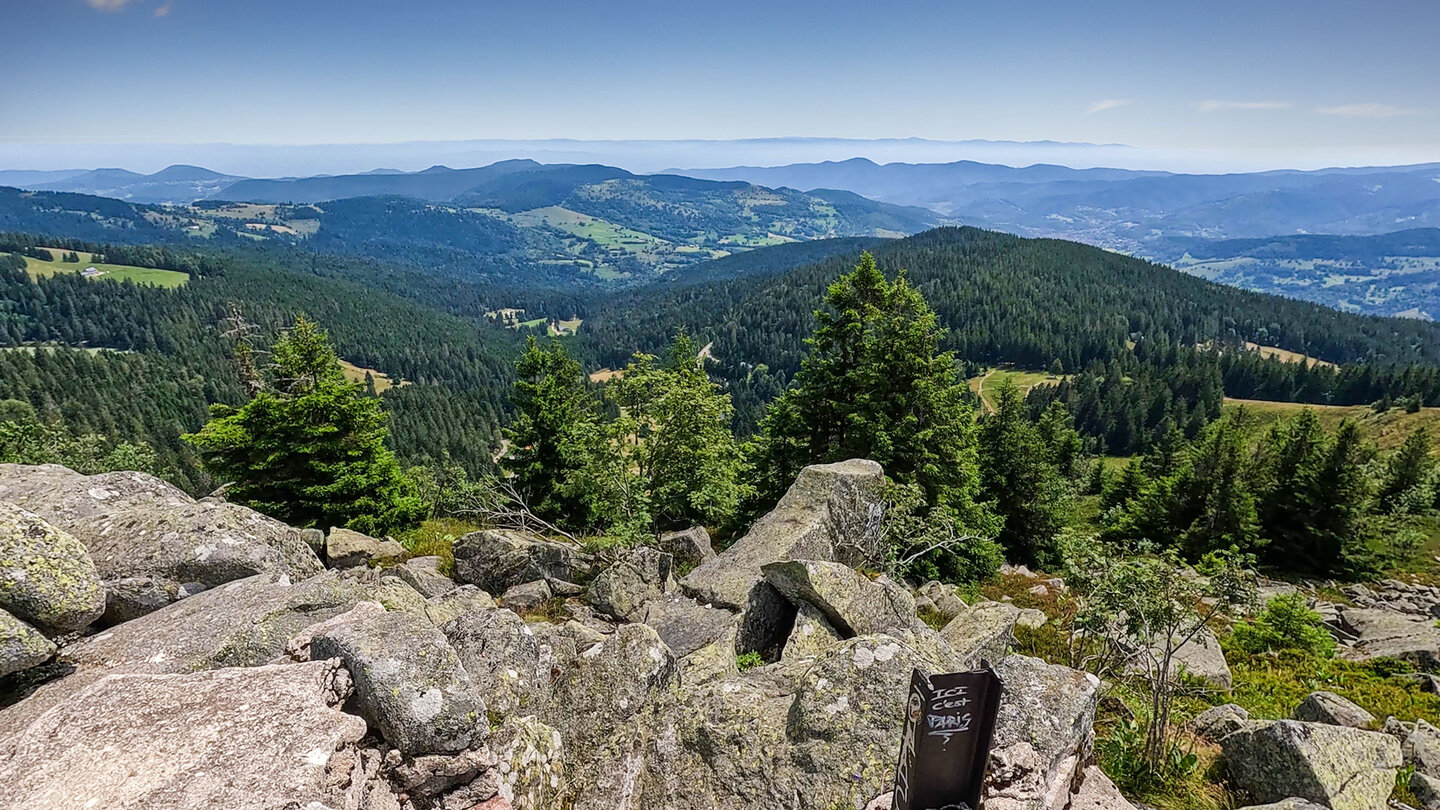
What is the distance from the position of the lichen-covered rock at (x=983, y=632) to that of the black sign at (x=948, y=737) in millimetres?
7624

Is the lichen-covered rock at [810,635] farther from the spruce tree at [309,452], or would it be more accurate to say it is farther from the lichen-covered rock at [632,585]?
the spruce tree at [309,452]

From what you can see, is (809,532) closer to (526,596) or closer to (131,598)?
(526,596)

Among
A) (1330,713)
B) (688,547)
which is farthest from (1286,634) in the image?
(688,547)

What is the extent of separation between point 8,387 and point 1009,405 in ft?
742

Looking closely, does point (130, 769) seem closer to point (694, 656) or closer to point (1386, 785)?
point (694, 656)

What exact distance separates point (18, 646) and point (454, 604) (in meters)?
7.51

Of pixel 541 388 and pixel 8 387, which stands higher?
pixel 541 388

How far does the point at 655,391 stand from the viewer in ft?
85.9

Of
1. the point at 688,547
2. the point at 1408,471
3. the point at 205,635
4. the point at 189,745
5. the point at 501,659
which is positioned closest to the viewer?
the point at 189,745

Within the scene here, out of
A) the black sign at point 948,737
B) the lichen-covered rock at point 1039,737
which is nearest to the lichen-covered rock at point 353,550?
the lichen-covered rock at point 1039,737

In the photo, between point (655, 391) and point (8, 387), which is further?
point (8, 387)

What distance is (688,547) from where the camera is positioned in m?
22.1

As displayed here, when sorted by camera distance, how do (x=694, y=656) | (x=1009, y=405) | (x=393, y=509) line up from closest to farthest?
(x=694, y=656) → (x=393, y=509) → (x=1009, y=405)

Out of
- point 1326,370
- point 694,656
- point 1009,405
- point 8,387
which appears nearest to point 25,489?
point 694,656
